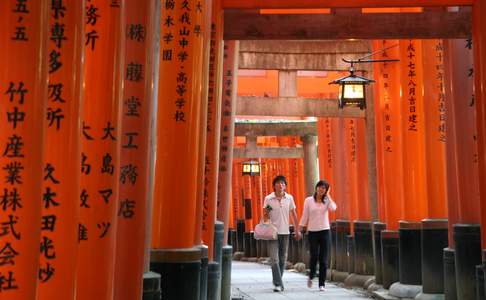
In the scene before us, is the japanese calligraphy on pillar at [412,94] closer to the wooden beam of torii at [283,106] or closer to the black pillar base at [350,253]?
the black pillar base at [350,253]

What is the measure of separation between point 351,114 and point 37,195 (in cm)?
993

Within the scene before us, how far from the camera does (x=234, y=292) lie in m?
10.7

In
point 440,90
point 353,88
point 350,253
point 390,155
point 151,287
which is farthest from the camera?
point 350,253

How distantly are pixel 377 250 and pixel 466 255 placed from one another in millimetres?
3622

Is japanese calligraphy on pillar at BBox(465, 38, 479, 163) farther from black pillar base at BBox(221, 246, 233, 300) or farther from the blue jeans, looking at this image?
the blue jeans

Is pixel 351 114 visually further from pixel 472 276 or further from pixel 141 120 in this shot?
pixel 141 120

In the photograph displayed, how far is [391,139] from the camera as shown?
1024 cm

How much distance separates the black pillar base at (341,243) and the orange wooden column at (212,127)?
614 centimetres

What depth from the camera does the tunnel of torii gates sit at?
9.37ft

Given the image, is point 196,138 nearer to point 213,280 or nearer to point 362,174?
point 213,280

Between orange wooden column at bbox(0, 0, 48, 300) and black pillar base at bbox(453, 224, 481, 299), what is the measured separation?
554 centimetres

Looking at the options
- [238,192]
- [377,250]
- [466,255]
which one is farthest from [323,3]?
[238,192]

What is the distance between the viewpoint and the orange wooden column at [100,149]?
12.4 feet

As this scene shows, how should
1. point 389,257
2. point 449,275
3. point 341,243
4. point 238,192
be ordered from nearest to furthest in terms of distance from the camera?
point 449,275, point 389,257, point 341,243, point 238,192
